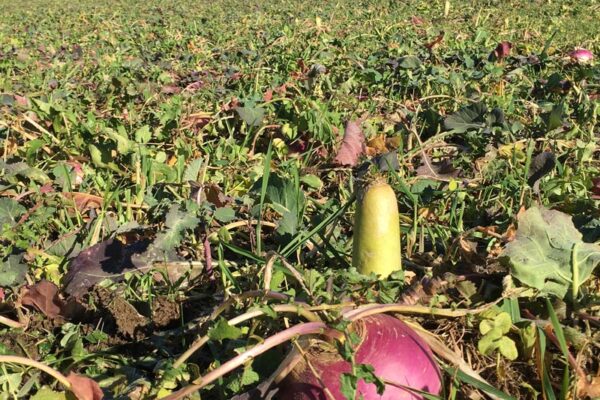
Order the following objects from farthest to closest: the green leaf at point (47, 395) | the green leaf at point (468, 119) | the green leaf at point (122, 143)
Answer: the green leaf at point (468, 119) < the green leaf at point (122, 143) < the green leaf at point (47, 395)

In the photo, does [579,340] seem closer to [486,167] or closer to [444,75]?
[486,167]

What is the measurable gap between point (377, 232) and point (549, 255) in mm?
456

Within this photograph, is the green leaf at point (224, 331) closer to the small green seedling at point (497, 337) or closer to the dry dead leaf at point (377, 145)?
the small green seedling at point (497, 337)

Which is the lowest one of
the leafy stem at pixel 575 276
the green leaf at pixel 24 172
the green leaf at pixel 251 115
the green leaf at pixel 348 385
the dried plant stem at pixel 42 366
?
the dried plant stem at pixel 42 366

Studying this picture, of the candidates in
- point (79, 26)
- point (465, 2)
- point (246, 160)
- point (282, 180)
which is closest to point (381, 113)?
point (246, 160)

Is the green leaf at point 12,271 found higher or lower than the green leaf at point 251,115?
lower

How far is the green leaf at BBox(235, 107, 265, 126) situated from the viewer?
297cm

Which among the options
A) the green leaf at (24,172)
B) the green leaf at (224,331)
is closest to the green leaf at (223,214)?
the green leaf at (224,331)

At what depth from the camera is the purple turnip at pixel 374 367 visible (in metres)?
1.19

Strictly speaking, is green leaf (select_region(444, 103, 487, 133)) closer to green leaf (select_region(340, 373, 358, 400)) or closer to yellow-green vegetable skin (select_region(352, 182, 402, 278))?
yellow-green vegetable skin (select_region(352, 182, 402, 278))

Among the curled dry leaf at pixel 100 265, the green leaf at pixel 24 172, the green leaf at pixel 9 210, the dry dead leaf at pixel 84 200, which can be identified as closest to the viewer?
the curled dry leaf at pixel 100 265

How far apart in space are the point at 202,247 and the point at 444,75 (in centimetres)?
238

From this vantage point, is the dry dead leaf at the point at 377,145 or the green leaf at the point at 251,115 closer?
the dry dead leaf at the point at 377,145

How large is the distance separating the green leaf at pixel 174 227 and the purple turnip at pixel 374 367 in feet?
2.42
